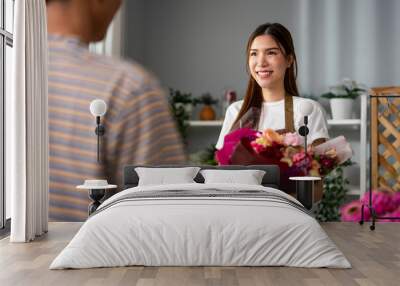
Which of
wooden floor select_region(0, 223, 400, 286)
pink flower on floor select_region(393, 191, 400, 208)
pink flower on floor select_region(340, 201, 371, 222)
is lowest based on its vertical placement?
pink flower on floor select_region(340, 201, 371, 222)

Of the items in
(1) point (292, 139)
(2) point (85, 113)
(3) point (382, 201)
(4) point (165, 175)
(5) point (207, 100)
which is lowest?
(3) point (382, 201)

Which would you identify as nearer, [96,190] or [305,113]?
[96,190]

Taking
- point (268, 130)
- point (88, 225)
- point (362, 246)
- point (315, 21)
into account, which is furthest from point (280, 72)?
point (88, 225)

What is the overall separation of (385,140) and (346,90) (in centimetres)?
67

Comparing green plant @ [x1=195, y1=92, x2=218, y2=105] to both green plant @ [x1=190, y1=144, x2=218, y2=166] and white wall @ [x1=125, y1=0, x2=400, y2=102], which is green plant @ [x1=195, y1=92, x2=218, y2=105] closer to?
white wall @ [x1=125, y1=0, x2=400, y2=102]

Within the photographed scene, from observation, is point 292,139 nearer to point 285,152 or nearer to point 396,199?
point 285,152

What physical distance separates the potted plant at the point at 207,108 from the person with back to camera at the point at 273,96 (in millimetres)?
585

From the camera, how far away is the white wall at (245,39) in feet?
22.1

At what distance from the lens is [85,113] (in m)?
6.01

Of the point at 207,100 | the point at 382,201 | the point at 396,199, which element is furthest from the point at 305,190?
the point at 207,100

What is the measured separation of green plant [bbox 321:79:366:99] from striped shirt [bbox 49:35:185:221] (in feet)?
5.97

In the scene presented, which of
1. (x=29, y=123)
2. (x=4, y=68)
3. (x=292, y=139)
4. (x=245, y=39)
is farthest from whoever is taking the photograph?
(x=245, y=39)

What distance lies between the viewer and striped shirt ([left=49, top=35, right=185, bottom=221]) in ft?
18.9

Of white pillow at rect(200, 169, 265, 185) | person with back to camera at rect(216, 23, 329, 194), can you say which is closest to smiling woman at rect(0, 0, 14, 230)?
white pillow at rect(200, 169, 265, 185)
